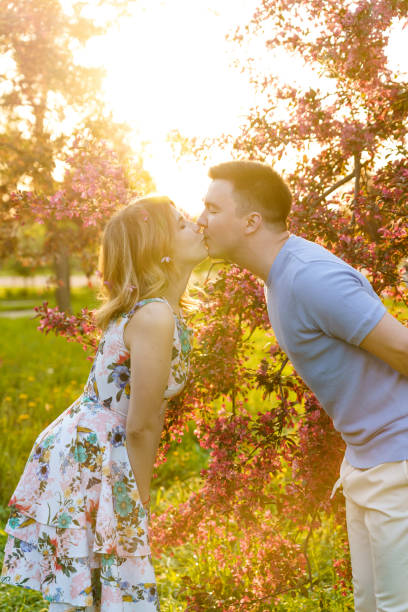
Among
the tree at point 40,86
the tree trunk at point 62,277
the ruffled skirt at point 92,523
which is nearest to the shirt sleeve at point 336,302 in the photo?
the ruffled skirt at point 92,523

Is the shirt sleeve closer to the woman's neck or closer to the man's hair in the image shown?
the man's hair

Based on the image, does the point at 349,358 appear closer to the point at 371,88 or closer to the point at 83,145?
the point at 371,88

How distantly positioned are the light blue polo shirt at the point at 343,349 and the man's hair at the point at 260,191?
0.21 meters

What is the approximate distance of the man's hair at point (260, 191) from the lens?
81.7 inches

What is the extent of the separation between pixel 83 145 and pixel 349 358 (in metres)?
2.17

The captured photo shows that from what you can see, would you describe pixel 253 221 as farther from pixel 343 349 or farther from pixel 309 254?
pixel 343 349

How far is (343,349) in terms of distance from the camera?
5.96 ft

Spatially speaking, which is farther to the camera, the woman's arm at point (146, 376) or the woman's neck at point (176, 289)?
the woman's neck at point (176, 289)

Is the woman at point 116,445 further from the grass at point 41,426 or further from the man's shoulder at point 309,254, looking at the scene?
the grass at point 41,426

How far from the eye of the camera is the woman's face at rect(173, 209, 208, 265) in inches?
94.9

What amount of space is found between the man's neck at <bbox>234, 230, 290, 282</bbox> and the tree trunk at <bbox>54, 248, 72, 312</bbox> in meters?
4.49

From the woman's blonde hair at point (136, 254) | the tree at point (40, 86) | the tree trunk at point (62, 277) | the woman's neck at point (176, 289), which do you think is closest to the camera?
the woman's blonde hair at point (136, 254)

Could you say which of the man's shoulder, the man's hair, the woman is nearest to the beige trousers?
the man's shoulder

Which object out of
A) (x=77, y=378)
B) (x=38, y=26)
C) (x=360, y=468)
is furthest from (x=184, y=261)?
(x=77, y=378)
